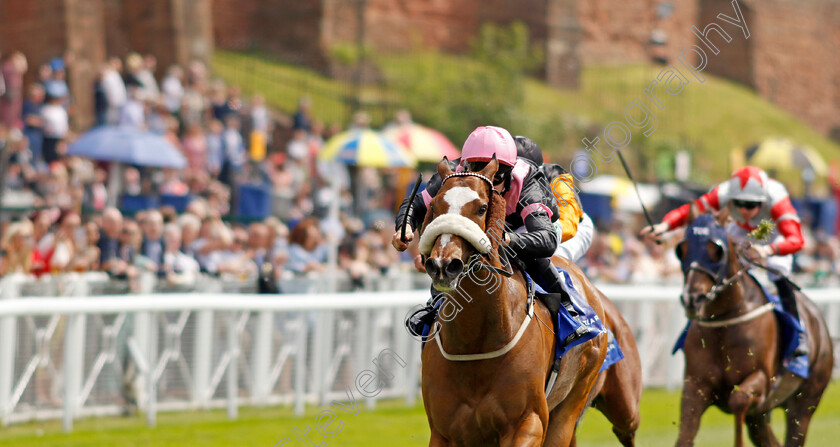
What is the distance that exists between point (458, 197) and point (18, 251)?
609cm

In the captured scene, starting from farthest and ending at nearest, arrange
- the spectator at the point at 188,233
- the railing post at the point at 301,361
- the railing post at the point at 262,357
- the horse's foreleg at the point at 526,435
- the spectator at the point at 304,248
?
the spectator at the point at 304,248 < the spectator at the point at 188,233 < the railing post at the point at 301,361 < the railing post at the point at 262,357 < the horse's foreleg at the point at 526,435

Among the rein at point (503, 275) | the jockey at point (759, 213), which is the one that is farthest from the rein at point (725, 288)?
the rein at point (503, 275)

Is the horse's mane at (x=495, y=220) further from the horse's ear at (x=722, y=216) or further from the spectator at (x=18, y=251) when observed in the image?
the spectator at (x=18, y=251)

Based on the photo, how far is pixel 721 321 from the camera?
7.88 metres

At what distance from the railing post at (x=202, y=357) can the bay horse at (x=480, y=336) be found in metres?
4.60

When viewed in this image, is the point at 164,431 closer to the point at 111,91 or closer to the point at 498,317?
the point at 498,317

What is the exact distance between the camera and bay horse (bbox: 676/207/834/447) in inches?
300

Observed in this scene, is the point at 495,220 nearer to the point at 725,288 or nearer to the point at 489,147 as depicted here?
the point at 489,147

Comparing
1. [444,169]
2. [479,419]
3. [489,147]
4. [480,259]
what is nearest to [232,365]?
[479,419]

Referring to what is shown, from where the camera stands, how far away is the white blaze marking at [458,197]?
4.60 m

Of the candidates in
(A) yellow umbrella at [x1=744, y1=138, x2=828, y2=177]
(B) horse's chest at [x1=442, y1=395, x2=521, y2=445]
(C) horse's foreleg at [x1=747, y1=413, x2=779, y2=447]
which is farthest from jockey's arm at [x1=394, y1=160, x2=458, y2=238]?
(A) yellow umbrella at [x1=744, y1=138, x2=828, y2=177]

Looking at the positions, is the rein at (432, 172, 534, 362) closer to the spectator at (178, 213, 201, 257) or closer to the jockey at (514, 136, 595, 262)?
the jockey at (514, 136, 595, 262)

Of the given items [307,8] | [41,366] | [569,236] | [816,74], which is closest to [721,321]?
[569,236]

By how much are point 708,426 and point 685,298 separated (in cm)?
379
